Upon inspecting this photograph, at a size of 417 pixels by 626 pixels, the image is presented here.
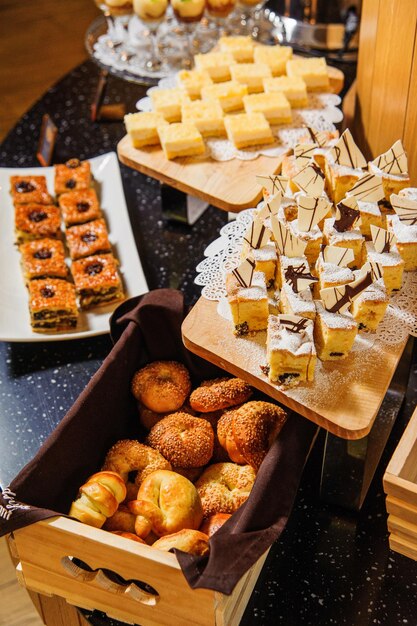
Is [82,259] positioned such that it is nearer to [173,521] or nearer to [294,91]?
[294,91]

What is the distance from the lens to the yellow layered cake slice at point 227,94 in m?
2.26

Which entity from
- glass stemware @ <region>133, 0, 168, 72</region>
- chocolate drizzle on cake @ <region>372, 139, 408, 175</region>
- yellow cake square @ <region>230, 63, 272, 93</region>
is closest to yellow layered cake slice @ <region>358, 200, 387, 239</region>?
chocolate drizzle on cake @ <region>372, 139, 408, 175</region>

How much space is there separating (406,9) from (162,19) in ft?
4.11

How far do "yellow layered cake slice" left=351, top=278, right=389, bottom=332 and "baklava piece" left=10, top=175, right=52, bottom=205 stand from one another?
1.25m

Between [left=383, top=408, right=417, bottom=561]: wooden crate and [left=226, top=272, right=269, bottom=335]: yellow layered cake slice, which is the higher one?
[left=226, top=272, right=269, bottom=335]: yellow layered cake slice

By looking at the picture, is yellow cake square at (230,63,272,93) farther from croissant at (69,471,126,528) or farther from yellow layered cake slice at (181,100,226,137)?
croissant at (69,471,126,528)

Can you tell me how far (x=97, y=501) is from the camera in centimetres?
139

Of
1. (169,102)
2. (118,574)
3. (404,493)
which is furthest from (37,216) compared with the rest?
(404,493)

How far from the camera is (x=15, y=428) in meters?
1.78

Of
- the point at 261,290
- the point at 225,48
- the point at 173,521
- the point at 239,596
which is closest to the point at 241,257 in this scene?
the point at 261,290

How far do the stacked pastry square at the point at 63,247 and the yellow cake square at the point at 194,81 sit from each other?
1.43 ft

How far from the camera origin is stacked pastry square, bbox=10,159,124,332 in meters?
2.00

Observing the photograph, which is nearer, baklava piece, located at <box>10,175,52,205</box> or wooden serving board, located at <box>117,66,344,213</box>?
wooden serving board, located at <box>117,66,344,213</box>

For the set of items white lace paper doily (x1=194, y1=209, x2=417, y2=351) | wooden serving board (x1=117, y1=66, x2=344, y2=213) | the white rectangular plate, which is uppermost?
wooden serving board (x1=117, y1=66, x2=344, y2=213)
